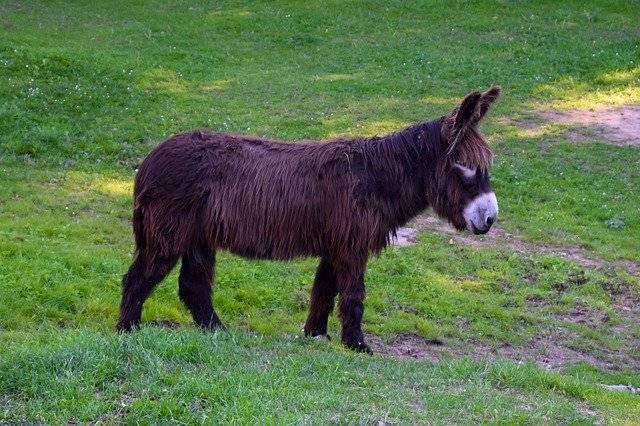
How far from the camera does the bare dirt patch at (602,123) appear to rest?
17.0m

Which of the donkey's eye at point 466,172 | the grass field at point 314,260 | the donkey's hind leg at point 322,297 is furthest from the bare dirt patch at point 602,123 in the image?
the donkey's hind leg at point 322,297

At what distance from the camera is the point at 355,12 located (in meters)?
25.1

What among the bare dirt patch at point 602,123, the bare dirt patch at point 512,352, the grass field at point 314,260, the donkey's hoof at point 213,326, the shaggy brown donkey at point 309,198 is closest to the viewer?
the grass field at point 314,260

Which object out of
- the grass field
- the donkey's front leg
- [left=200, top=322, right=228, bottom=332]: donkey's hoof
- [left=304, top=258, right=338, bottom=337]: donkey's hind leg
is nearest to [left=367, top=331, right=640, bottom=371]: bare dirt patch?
the grass field

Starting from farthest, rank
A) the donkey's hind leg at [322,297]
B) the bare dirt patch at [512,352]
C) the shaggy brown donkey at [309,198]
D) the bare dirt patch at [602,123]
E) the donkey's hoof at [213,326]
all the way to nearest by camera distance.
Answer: the bare dirt patch at [602,123], the bare dirt patch at [512,352], the donkey's hind leg at [322,297], the donkey's hoof at [213,326], the shaggy brown donkey at [309,198]

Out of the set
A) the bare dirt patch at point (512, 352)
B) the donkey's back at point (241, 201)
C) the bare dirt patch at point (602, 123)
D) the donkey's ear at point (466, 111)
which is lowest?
the bare dirt patch at point (512, 352)

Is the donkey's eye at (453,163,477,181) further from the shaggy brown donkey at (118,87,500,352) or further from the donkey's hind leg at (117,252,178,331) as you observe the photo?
the donkey's hind leg at (117,252,178,331)

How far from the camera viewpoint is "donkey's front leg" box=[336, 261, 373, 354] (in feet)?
26.0

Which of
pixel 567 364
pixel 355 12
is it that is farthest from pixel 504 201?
pixel 355 12

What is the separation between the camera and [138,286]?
8016 mm

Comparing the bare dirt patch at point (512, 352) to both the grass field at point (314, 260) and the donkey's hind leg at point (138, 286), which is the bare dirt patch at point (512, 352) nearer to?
the grass field at point (314, 260)

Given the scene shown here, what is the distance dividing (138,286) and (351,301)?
1.94m

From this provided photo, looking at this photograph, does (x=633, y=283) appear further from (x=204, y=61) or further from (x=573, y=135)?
(x=204, y=61)

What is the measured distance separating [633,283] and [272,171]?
6.07 m
